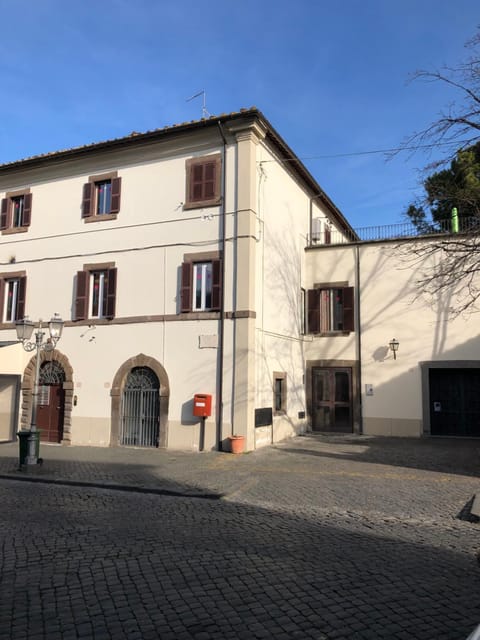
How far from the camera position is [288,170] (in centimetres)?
1748

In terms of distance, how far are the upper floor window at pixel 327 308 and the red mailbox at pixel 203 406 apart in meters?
5.95

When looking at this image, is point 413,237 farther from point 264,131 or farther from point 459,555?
point 459,555

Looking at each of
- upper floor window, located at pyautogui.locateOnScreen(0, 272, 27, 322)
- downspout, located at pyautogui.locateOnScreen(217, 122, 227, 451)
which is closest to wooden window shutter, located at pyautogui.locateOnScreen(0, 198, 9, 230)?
upper floor window, located at pyautogui.locateOnScreen(0, 272, 27, 322)

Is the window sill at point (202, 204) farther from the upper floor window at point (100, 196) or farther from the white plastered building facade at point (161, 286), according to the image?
the upper floor window at point (100, 196)

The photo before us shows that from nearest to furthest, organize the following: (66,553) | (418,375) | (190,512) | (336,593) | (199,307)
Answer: (336,593)
(66,553)
(190,512)
(199,307)
(418,375)

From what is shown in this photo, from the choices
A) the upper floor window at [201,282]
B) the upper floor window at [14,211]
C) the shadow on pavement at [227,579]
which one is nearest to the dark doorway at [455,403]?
the upper floor window at [201,282]

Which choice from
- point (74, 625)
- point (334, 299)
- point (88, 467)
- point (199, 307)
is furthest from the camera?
point (334, 299)

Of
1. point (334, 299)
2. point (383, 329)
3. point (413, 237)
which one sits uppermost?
point (413, 237)

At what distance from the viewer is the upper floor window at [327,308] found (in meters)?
18.3

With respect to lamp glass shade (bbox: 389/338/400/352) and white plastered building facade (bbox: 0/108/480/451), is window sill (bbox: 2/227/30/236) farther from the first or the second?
lamp glass shade (bbox: 389/338/400/352)

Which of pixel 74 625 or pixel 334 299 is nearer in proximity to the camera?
pixel 74 625

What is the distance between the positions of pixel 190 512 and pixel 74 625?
3842 mm

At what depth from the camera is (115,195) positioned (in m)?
16.2

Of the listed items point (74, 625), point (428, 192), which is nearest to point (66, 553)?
point (74, 625)
